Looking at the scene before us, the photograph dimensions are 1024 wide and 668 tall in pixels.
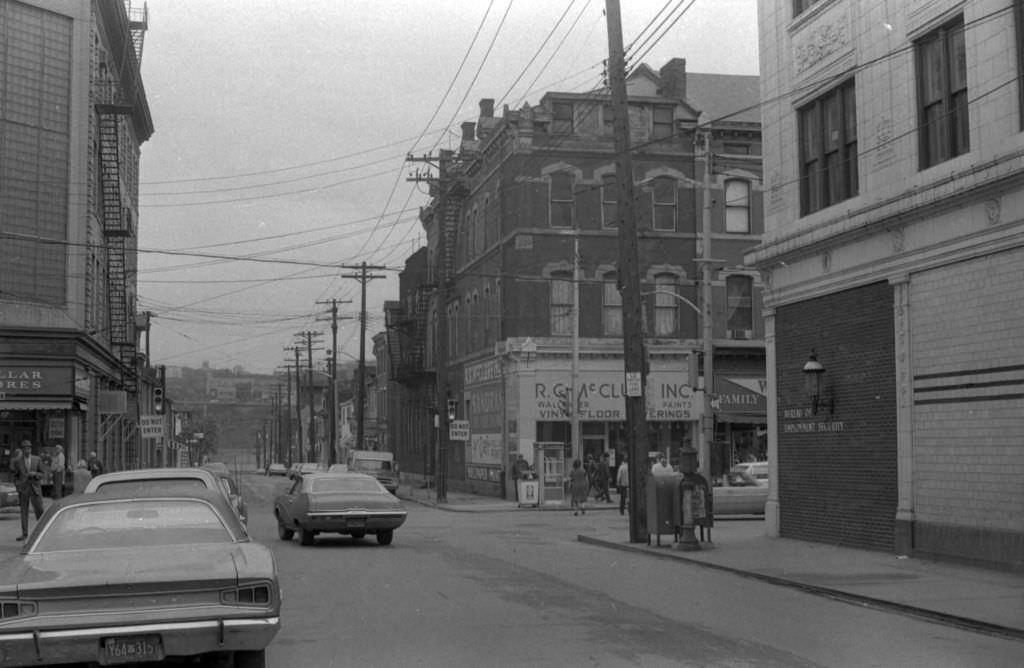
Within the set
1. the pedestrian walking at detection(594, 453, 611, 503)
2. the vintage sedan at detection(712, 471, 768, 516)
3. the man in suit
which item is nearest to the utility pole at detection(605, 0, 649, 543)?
the vintage sedan at detection(712, 471, 768, 516)

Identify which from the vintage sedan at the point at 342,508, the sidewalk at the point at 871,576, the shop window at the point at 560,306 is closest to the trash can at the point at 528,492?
the shop window at the point at 560,306

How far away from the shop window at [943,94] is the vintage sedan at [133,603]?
13.1m

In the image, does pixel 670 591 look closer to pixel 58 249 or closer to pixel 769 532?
pixel 769 532

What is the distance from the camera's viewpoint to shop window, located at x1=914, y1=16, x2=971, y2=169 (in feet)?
57.0

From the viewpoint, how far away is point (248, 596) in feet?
25.9

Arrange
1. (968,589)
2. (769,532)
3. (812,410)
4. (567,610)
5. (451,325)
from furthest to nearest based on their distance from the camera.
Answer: (451,325), (769,532), (812,410), (968,589), (567,610)

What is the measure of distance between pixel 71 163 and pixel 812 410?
1175 inches

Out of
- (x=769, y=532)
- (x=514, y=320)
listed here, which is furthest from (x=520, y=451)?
(x=769, y=532)

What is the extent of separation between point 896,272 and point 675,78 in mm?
29673

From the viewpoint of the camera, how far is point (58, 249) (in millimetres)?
40781

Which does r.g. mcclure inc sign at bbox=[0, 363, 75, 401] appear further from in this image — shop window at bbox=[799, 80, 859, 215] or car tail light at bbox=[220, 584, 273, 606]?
car tail light at bbox=[220, 584, 273, 606]

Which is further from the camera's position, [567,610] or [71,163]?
[71,163]

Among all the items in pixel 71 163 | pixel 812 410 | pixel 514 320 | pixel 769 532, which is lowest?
pixel 769 532

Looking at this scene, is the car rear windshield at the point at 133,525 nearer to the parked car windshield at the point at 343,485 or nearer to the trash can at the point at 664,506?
the parked car windshield at the point at 343,485
